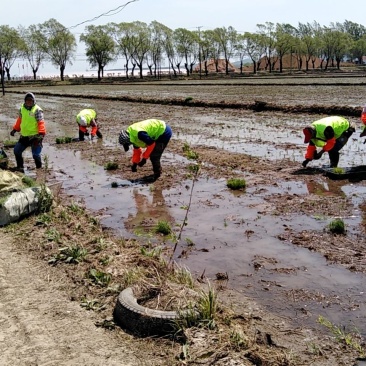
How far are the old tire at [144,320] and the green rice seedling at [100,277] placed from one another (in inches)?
29.2

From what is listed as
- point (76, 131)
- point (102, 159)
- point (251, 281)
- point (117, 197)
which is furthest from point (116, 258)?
point (76, 131)

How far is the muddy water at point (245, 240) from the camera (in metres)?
4.45

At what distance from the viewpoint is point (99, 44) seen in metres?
80.4

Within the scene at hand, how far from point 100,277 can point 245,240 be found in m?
2.15

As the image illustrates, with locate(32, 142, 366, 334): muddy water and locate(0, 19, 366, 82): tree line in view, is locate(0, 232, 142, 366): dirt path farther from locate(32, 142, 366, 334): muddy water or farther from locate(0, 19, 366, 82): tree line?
locate(0, 19, 366, 82): tree line

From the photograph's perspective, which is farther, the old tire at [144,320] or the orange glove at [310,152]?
the orange glove at [310,152]

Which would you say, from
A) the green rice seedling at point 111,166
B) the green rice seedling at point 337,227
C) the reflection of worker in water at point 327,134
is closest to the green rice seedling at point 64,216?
the green rice seedling at point 111,166

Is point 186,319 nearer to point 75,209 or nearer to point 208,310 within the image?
point 208,310

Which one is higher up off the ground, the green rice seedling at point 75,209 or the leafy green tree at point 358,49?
the leafy green tree at point 358,49

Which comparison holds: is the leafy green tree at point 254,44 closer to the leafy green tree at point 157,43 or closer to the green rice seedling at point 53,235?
the leafy green tree at point 157,43

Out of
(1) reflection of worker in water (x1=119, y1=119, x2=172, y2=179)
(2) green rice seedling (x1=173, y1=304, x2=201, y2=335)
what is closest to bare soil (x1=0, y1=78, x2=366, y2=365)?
(2) green rice seedling (x1=173, y1=304, x2=201, y2=335)

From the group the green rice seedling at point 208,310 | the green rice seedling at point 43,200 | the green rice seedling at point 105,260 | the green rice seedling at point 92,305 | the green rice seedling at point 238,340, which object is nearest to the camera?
the green rice seedling at point 238,340

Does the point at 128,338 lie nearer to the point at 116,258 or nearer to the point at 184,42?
the point at 116,258

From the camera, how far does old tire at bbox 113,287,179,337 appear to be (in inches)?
148
